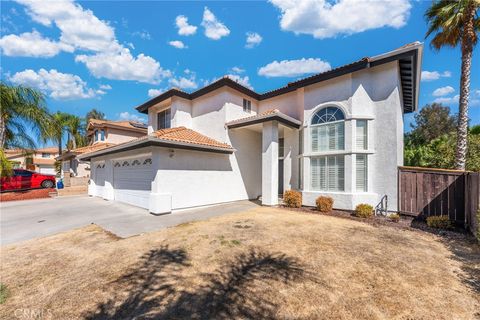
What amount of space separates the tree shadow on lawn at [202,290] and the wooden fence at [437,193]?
25.4ft

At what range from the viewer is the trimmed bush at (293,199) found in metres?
11.6

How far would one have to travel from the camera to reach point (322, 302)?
11.4ft

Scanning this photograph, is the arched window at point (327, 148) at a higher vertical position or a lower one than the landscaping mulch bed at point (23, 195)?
higher

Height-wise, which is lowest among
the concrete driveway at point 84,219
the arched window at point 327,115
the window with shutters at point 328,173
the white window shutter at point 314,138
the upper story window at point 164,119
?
the concrete driveway at point 84,219

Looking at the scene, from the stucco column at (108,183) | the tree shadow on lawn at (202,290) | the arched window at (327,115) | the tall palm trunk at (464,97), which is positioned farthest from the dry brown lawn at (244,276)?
the stucco column at (108,183)

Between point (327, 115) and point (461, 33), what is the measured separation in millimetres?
7811

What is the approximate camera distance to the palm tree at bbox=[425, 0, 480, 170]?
10.2m

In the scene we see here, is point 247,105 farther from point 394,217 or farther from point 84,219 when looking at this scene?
point 84,219

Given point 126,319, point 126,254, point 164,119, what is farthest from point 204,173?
point 126,319

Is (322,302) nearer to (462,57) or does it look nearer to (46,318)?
(46,318)

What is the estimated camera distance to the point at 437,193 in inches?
349

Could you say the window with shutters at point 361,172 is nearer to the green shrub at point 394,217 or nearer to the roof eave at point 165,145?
the green shrub at point 394,217

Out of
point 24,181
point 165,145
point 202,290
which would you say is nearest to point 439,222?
point 202,290

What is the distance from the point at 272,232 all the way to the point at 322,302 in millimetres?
3630
